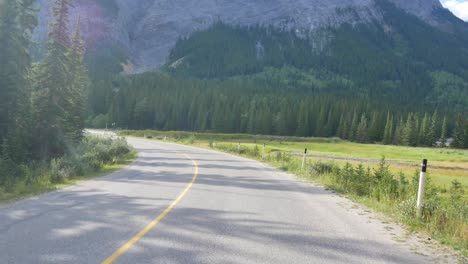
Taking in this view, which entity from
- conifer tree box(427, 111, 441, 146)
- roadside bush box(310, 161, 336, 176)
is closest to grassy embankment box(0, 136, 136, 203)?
roadside bush box(310, 161, 336, 176)

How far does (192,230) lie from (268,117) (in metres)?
112

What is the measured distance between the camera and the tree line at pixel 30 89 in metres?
24.7

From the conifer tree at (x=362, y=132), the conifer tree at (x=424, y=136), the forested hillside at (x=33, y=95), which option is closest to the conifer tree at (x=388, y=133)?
the conifer tree at (x=362, y=132)

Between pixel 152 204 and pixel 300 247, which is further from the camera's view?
pixel 152 204

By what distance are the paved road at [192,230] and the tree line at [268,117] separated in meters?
106

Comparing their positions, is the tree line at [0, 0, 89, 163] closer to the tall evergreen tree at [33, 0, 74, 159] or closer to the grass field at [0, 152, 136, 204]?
the tall evergreen tree at [33, 0, 74, 159]

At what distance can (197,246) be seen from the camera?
6.23m

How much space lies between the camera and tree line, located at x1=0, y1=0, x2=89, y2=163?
2466 centimetres

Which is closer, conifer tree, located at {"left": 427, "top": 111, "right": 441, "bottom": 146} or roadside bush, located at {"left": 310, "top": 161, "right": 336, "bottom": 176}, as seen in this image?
roadside bush, located at {"left": 310, "top": 161, "right": 336, "bottom": 176}

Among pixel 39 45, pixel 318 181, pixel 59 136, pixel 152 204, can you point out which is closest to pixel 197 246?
pixel 152 204

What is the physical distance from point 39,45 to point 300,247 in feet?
91.9

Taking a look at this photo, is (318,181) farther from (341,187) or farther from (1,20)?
(1,20)

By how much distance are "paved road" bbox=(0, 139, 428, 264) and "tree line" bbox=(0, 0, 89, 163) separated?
1519 centimetres

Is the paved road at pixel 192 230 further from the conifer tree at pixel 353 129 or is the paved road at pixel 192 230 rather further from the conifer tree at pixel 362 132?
the conifer tree at pixel 353 129
